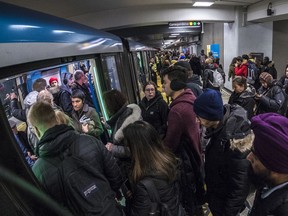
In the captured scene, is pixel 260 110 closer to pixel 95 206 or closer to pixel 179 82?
pixel 179 82

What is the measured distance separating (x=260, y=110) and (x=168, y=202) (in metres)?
2.89

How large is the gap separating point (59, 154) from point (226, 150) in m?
1.10

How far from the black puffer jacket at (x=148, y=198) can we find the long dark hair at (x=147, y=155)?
5cm

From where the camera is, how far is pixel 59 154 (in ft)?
4.22

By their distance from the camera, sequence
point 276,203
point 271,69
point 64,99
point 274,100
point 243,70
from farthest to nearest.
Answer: point 243,70
point 271,69
point 274,100
point 64,99
point 276,203

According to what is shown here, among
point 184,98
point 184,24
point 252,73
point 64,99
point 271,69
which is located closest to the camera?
point 184,98

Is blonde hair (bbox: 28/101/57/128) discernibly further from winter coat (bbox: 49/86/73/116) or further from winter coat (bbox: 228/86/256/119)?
winter coat (bbox: 228/86/256/119)

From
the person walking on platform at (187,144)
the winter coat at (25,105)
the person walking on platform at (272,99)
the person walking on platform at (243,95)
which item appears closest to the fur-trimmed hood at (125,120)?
the person walking on platform at (187,144)

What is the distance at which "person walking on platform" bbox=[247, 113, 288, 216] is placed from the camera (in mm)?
1002

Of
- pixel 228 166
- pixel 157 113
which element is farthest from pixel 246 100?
pixel 228 166

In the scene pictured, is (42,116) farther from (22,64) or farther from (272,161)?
(272,161)

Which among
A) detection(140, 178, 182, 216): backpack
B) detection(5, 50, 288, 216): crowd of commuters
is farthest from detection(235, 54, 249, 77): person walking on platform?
detection(140, 178, 182, 216): backpack

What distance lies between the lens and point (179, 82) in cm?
235

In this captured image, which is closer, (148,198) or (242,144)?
(148,198)
